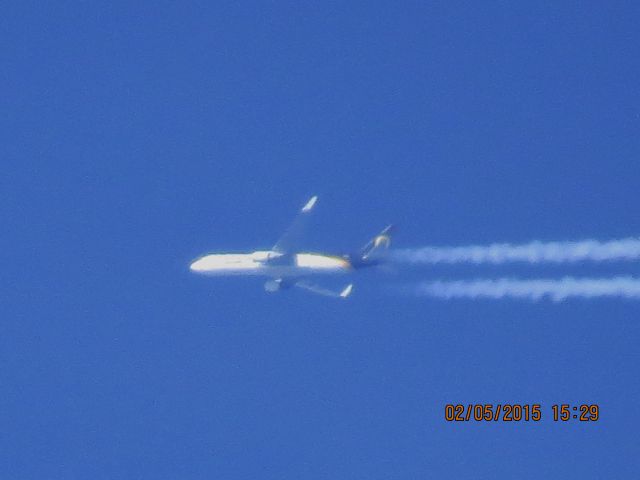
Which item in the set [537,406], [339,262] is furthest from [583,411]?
[339,262]

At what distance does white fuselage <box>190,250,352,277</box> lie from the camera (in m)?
126

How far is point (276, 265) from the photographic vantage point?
416 feet

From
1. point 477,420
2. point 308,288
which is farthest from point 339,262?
point 477,420

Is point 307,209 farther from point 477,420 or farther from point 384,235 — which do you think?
point 477,420

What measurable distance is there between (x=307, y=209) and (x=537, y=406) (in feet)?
83.6

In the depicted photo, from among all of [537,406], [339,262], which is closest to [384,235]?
[339,262]

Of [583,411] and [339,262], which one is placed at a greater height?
[339,262]

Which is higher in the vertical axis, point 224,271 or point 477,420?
point 224,271

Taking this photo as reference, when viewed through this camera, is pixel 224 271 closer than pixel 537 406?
No

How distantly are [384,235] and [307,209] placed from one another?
711 cm

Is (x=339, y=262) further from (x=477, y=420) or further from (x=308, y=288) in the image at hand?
(x=477, y=420)

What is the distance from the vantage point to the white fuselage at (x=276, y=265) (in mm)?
126062

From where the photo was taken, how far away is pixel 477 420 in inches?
4313

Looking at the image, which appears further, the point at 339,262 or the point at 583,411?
the point at 339,262
